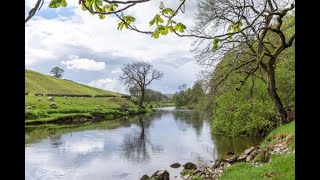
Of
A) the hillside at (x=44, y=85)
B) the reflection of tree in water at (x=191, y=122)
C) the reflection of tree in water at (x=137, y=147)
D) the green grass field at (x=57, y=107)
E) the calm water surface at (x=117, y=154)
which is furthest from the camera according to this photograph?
the hillside at (x=44, y=85)

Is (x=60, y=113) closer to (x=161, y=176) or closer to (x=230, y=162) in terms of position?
(x=230, y=162)

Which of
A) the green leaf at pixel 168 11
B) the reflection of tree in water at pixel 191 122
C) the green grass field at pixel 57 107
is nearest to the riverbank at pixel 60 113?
the green grass field at pixel 57 107

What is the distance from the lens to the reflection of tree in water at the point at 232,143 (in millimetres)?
32219

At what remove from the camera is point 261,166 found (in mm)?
16234

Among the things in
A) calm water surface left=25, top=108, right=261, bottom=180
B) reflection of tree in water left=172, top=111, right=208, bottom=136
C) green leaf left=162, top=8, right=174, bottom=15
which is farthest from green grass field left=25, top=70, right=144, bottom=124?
green leaf left=162, top=8, right=174, bottom=15

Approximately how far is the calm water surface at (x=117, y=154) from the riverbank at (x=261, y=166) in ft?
6.18

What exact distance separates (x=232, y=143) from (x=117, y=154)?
11810mm

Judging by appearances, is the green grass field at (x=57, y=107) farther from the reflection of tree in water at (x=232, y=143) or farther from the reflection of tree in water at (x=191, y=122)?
the reflection of tree in water at (x=232, y=143)

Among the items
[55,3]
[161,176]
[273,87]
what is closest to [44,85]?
[161,176]
